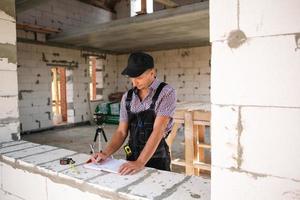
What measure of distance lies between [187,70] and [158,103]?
7.70 m

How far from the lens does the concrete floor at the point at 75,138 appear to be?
5981 mm

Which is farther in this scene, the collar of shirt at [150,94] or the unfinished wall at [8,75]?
the unfinished wall at [8,75]

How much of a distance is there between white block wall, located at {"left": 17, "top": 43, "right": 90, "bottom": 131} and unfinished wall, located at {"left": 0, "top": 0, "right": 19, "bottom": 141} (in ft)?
19.4

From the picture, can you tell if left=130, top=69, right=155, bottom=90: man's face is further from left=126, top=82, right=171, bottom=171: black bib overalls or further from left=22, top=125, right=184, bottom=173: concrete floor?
left=22, top=125, right=184, bottom=173: concrete floor

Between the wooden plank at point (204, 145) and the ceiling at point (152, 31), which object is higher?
the ceiling at point (152, 31)

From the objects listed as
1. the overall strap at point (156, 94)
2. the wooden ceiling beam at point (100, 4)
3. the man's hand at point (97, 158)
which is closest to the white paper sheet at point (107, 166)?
the man's hand at point (97, 158)

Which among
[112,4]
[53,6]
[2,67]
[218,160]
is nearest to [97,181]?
[218,160]

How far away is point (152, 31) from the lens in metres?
6.68

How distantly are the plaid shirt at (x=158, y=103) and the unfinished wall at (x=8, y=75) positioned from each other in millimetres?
988

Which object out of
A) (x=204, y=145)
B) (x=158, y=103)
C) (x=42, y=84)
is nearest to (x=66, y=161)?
(x=158, y=103)

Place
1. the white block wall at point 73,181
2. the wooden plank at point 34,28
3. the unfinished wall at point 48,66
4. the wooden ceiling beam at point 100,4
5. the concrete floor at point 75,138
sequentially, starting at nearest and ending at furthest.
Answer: the white block wall at point 73,181 < the concrete floor at point 75,138 < the wooden plank at point 34,28 < the unfinished wall at point 48,66 < the wooden ceiling beam at point 100,4

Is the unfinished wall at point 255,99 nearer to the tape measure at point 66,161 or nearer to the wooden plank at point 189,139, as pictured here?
the tape measure at point 66,161

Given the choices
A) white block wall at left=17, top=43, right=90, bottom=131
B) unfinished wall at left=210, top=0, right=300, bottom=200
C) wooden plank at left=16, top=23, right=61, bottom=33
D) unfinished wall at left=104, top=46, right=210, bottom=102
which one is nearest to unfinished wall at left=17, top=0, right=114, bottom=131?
white block wall at left=17, top=43, right=90, bottom=131

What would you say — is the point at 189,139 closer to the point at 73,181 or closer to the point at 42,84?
the point at 73,181
